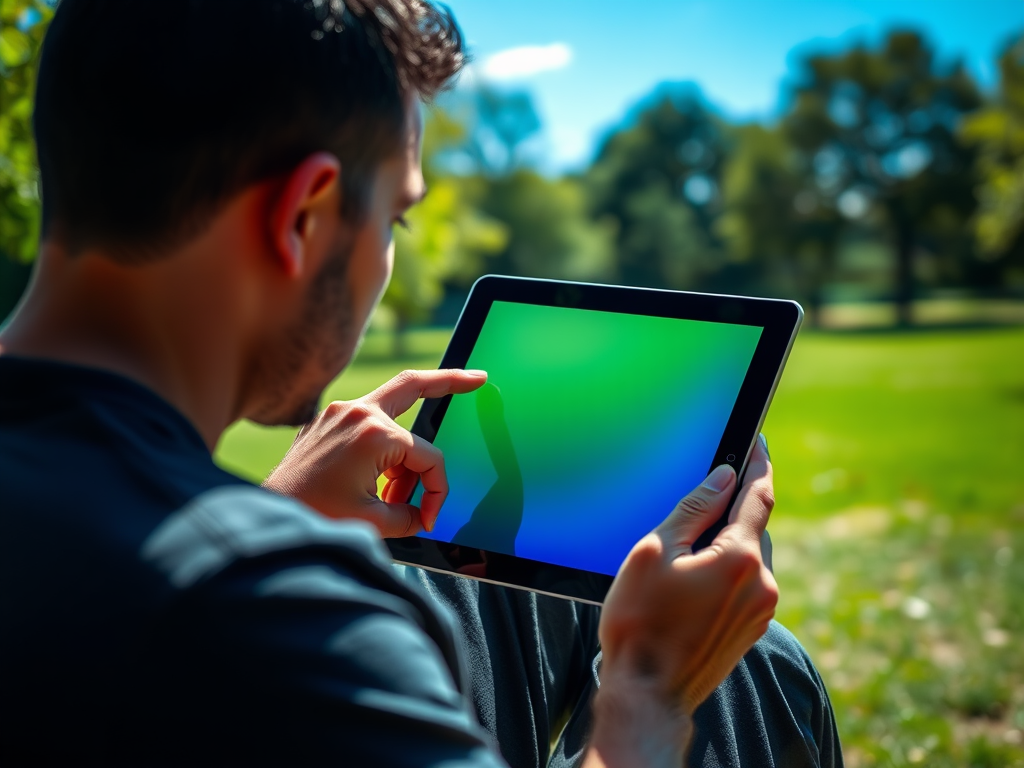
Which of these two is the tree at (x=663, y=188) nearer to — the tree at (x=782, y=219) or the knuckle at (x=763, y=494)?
the tree at (x=782, y=219)

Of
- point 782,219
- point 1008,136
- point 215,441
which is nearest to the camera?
point 215,441

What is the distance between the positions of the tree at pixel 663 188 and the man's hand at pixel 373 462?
47.3 metres

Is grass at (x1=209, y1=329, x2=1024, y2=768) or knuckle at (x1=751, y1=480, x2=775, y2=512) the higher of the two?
knuckle at (x1=751, y1=480, x2=775, y2=512)

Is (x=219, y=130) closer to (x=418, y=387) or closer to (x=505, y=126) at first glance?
(x=418, y=387)

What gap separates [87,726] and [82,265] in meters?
0.51

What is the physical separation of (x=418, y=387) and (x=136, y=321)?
71cm

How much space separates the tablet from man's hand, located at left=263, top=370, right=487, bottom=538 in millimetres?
43

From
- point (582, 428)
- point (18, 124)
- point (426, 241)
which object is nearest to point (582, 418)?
point (582, 428)

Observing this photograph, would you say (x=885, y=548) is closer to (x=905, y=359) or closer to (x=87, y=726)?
(x=87, y=726)

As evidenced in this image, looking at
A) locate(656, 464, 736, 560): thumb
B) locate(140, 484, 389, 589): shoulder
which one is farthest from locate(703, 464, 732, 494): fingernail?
locate(140, 484, 389, 589): shoulder

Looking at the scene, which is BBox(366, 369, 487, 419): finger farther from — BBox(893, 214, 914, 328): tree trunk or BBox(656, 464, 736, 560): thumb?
BBox(893, 214, 914, 328): tree trunk

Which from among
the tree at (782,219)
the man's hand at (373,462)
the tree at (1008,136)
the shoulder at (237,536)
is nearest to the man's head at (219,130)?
the shoulder at (237,536)

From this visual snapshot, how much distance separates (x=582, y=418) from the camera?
69.5 inches

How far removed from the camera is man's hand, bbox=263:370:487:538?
5.48 feet
